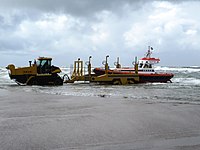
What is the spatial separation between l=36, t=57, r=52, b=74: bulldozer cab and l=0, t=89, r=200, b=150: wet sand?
12.2 meters

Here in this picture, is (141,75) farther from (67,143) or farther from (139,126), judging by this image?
(67,143)

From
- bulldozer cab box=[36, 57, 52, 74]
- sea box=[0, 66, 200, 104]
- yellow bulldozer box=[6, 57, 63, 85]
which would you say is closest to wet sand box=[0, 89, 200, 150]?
sea box=[0, 66, 200, 104]

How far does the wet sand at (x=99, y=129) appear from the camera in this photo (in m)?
4.50

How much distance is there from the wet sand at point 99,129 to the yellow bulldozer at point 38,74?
11917 mm

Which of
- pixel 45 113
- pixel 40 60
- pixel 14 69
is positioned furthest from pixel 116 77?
pixel 45 113

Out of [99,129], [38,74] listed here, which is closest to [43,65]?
[38,74]

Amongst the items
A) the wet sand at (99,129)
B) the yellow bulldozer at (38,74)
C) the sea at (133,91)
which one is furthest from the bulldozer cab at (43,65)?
the wet sand at (99,129)

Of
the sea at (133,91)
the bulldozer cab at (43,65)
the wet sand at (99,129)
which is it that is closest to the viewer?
the wet sand at (99,129)

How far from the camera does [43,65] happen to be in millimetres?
19938

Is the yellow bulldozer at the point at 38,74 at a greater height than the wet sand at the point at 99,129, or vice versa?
the yellow bulldozer at the point at 38,74

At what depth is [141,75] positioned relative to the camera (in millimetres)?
22703

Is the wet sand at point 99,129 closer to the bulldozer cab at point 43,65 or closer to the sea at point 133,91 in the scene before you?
the sea at point 133,91

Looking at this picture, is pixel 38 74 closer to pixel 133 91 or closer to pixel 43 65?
pixel 43 65

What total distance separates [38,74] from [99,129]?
1502 cm
